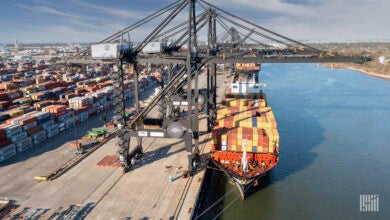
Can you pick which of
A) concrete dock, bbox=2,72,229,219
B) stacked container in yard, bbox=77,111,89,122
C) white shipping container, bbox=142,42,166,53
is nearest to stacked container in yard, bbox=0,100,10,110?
stacked container in yard, bbox=77,111,89,122

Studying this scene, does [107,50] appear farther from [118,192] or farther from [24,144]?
[24,144]

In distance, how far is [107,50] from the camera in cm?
2656

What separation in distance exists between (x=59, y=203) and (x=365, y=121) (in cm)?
5314

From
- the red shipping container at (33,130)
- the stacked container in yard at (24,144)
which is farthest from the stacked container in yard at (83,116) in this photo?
the stacked container in yard at (24,144)

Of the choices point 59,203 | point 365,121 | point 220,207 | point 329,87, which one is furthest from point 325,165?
point 329,87

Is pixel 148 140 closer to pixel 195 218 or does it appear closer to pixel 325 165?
pixel 195 218

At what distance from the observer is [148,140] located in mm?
36375

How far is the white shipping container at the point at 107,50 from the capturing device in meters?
26.2

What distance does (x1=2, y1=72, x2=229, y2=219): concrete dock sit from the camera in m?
20.7

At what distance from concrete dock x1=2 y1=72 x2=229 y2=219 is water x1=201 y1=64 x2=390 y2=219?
3.40 m

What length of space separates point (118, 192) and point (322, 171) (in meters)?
23.1

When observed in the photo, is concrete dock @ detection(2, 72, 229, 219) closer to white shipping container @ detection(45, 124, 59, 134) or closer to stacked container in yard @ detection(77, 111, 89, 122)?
white shipping container @ detection(45, 124, 59, 134)

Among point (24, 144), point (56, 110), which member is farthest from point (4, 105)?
point (24, 144)

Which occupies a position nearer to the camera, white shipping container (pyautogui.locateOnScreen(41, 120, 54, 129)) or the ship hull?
the ship hull
